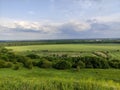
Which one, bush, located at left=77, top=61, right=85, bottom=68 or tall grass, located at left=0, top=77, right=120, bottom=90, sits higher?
tall grass, located at left=0, top=77, right=120, bottom=90

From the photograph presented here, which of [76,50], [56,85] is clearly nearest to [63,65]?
[56,85]

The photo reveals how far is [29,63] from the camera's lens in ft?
185

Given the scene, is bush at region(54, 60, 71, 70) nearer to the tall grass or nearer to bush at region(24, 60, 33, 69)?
bush at region(24, 60, 33, 69)

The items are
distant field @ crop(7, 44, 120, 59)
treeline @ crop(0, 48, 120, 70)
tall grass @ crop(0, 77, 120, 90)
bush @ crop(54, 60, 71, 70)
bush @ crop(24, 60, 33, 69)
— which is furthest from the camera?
distant field @ crop(7, 44, 120, 59)

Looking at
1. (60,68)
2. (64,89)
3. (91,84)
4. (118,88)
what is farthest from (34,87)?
(60,68)

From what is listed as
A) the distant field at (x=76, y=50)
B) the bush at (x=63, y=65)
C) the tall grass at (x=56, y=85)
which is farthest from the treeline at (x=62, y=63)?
the tall grass at (x=56, y=85)

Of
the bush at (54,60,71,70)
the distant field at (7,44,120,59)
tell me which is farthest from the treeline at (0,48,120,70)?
the distant field at (7,44,120,59)

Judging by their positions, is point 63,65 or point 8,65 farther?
point 8,65

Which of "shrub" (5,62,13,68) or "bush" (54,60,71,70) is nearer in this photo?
"bush" (54,60,71,70)

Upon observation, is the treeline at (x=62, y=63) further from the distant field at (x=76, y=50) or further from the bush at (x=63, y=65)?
the distant field at (x=76, y=50)

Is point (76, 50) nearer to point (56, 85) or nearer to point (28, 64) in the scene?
point (28, 64)

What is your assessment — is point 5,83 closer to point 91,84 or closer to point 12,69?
point 91,84

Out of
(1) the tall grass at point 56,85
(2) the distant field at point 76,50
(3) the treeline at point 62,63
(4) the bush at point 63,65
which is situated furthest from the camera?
(2) the distant field at point 76,50

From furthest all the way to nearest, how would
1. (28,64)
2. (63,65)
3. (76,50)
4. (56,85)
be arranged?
(76,50)
(28,64)
(63,65)
(56,85)
